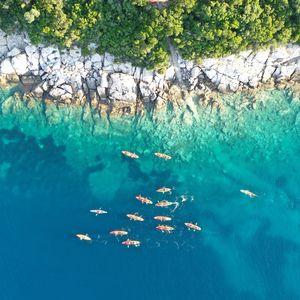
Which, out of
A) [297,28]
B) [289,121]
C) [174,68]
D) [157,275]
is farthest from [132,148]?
[297,28]

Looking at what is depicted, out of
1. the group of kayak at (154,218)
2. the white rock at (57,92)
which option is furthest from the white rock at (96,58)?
the group of kayak at (154,218)

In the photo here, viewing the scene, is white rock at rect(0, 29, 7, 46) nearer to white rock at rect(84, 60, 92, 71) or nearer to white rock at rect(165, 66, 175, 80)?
white rock at rect(84, 60, 92, 71)

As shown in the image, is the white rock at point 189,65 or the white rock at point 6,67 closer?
the white rock at point 189,65

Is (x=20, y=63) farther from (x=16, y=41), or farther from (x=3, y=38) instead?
(x=3, y=38)

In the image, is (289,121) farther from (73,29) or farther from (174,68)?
(73,29)

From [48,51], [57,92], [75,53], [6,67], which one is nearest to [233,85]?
[75,53]

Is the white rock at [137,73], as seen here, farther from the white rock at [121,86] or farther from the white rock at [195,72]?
the white rock at [195,72]

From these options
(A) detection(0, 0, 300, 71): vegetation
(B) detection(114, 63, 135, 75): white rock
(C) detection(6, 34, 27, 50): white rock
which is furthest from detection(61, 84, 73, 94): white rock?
(C) detection(6, 34, 27, 50): white rock
